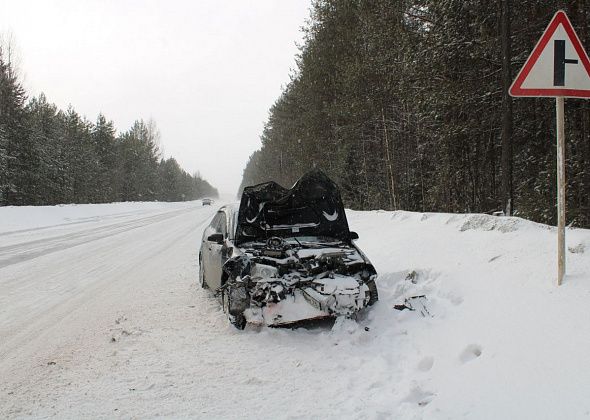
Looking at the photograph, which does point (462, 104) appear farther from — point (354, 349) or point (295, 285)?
point (354, 349)

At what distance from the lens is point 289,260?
503 cm

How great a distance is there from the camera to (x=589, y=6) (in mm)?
8984

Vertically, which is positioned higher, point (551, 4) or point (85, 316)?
point (551, 4)

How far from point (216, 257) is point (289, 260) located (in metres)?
1.50

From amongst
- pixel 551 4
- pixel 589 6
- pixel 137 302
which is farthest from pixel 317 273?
pixel 551 4

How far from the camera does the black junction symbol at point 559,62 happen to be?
3.93 metres

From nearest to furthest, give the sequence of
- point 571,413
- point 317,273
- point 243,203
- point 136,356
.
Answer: point 571,413 → point 136,356 → point 317,273 → point 243,203

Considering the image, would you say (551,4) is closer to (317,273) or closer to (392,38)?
(392,38)

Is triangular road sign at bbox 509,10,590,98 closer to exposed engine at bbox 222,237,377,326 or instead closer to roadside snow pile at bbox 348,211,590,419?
roadside snow pile at bbox 348,211,590,419

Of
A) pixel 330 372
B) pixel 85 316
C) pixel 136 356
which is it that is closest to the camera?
pixel 330 372

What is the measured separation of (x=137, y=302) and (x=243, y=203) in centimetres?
231

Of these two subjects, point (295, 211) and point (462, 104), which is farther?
point (462, 104)

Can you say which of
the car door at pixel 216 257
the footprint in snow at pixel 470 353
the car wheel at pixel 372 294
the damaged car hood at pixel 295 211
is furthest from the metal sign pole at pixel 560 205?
the car door at pixel 216 257

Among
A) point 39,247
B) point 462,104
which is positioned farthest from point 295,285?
point 39,247
